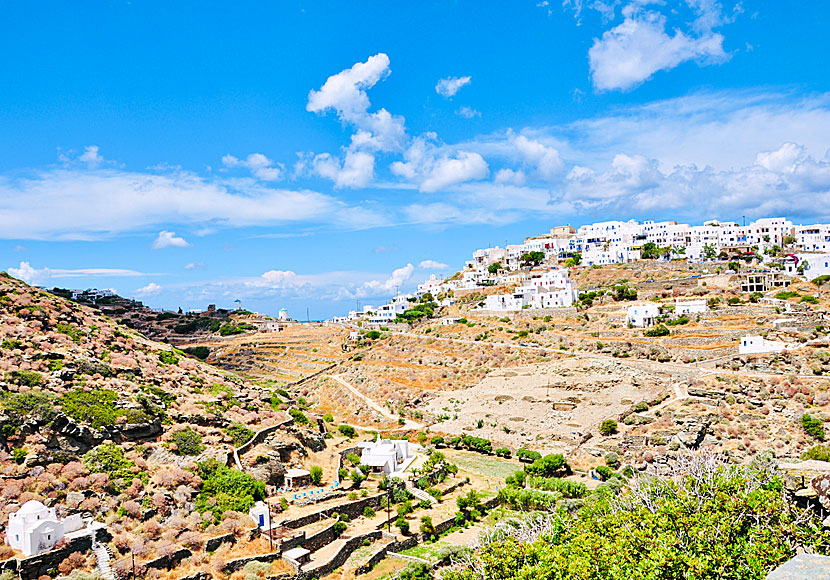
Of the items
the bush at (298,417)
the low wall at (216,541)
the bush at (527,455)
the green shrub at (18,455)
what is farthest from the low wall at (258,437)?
the bush at (527,455)

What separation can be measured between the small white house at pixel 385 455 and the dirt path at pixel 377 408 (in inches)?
365

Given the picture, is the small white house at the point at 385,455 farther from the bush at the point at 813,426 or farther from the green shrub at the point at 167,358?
the bush at the point at 813,426

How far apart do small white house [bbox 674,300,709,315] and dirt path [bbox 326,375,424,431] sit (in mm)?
27312

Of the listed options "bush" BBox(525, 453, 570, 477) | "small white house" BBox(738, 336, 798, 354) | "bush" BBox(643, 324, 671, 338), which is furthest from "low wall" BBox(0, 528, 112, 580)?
"bush" BBox(643, 324, 671, 338)

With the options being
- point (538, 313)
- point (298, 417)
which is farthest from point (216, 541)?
point (538, 313)

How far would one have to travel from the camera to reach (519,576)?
1366 cm

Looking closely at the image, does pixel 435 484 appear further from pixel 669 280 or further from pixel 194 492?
pixel 669 280

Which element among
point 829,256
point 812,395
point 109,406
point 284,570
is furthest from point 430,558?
point 829,256

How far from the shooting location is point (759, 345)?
1668 inches

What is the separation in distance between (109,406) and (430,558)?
15.5 meters

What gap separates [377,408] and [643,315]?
25.8m

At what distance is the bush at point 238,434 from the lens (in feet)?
95.6

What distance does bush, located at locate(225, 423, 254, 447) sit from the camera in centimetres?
2913

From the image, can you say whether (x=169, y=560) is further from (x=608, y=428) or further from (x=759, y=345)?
(x=759, y=345)
